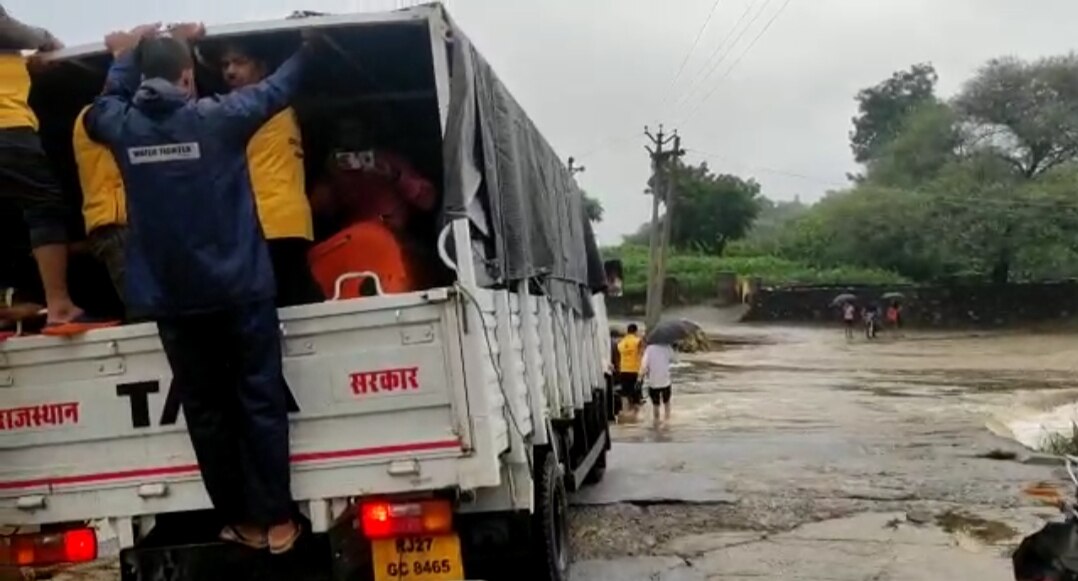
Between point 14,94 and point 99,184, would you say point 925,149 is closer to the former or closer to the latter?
point 99,184

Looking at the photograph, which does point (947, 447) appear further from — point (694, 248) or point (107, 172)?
point (694, 248)

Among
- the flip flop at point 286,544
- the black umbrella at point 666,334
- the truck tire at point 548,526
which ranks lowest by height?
the truck tire at point 548,526

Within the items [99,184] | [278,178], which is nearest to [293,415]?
[278,178]

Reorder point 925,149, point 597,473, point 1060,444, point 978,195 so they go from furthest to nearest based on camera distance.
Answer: point 925,149
point 978,195
point 1060,444
point 597,473

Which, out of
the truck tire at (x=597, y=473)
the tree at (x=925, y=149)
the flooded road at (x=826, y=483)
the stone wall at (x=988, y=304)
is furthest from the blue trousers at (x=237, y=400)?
the tree at (x=925, y=149)

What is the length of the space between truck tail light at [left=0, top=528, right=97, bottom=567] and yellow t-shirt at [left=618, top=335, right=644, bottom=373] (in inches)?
544

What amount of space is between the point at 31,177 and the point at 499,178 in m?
1.98

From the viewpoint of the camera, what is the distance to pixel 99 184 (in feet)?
17.2

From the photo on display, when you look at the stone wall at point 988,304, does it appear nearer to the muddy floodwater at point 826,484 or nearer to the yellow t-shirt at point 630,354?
the muddy floodwater at point 826,484

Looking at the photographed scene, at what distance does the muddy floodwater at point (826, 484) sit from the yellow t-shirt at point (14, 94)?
3552mm

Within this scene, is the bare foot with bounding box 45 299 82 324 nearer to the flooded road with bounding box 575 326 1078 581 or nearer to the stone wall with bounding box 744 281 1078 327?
the flooded road with bounding box 575 326 1078 581

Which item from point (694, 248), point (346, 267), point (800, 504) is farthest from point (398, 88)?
point (694, 248)

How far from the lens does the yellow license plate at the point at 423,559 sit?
4895 mm

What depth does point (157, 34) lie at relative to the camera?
487cm
